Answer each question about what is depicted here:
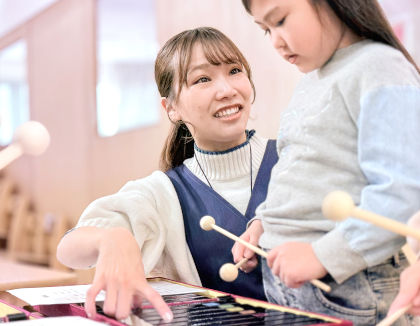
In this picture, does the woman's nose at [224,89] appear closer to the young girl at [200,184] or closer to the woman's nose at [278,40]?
the young girl at [200,184]

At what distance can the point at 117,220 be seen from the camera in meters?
1.10

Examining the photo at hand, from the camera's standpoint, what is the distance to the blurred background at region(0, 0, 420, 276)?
2350 millimetres

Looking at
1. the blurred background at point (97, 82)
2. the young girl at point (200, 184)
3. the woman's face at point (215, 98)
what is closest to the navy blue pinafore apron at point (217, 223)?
the young girl at point (200, 184)

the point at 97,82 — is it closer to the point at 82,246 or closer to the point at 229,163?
the point at 229,163

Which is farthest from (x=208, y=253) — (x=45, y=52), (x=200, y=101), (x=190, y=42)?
(x=45, y=52)

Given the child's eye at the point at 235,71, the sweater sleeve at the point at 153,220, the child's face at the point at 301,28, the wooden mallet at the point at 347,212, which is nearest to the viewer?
the wooden mallet at the point at 347,212

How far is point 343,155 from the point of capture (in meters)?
0.75

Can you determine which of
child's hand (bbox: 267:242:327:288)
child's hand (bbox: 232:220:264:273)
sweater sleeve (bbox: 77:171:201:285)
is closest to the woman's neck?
sweater sleeve (bbox: 77:171:201:285)

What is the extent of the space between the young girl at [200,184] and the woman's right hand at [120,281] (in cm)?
17

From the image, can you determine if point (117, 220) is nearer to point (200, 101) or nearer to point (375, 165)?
point (200, 101)

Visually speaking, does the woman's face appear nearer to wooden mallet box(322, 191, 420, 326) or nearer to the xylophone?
the xylophone

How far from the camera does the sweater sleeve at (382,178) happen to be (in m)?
0.67

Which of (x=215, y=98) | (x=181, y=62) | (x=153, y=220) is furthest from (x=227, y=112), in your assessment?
(x=153, y=220)

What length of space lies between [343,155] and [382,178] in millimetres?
80
